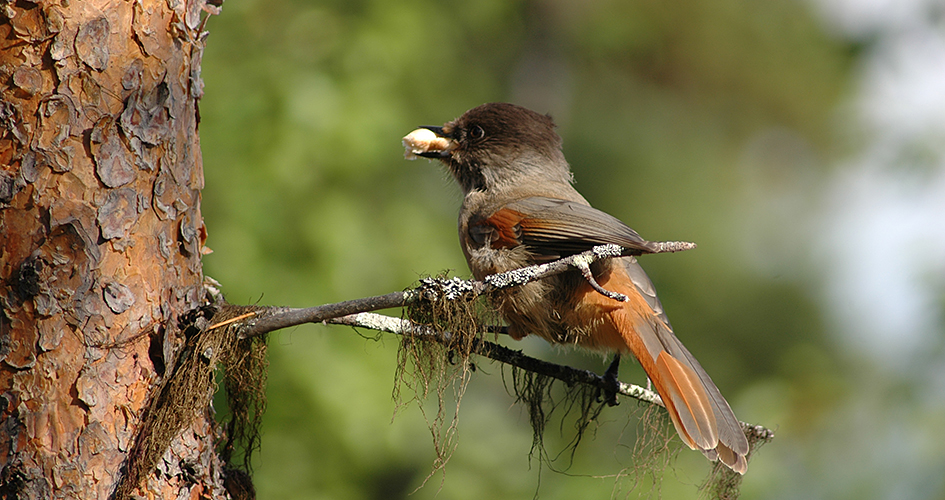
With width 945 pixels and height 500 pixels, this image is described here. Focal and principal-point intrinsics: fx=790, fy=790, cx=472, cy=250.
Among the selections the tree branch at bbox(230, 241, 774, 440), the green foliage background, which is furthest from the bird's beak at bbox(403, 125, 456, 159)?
the tree branch at bbox(230, 241, 774, 440)

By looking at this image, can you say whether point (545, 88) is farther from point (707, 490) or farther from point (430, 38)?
point (707, 490)

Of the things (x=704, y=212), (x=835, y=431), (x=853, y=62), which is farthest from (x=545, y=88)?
(x=835, y=431)

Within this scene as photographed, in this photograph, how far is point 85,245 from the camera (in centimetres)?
203

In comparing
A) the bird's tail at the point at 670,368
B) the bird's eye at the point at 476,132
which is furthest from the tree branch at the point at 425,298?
the bird's eye at the point at 476,132

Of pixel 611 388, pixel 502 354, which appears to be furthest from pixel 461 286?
pixel 611 388

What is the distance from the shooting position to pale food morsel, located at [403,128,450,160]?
13.3 feet

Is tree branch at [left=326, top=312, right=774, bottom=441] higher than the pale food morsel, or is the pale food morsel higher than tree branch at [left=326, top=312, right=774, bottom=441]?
the pale food morsel

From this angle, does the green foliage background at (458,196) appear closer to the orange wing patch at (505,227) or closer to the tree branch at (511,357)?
the tree branch at (511,357)

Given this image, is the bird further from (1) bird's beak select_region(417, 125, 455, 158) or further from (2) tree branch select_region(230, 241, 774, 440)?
(2) tree branch select_region(230, 241, 774, 440)

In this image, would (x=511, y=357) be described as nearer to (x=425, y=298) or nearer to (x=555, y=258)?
(x=425, y=298)

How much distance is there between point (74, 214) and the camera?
6.60 feet

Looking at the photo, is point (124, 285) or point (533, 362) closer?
point (124, 285)

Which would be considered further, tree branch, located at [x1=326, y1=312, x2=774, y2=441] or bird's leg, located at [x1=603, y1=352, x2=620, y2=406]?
bird's leg, located at [x1=603, y1=352, x2=620, y2=406]

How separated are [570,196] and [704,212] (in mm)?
6371
